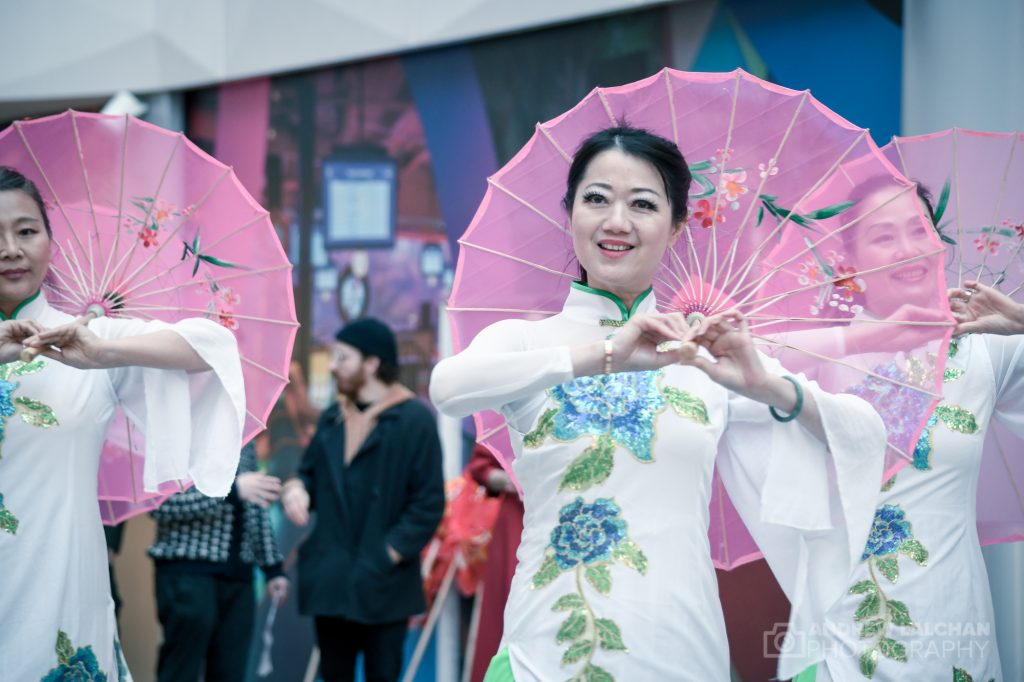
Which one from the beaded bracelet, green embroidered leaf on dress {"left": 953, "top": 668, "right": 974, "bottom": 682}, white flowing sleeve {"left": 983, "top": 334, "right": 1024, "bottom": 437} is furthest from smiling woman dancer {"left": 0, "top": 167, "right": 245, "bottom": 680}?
white flowing sleeve {"left": 983, "top": 334, "right": 1024, "bottom": 437}

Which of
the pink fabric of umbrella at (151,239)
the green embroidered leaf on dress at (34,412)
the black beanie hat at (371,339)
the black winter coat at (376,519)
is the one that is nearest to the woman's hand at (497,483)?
the black winter coat at (376,519)

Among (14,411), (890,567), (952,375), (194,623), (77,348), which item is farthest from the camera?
(194,623)

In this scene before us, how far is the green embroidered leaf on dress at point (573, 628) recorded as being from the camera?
6.24 feet

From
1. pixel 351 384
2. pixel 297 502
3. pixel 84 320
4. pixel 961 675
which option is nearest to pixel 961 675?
pixel 961 675

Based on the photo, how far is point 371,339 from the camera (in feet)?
13.9

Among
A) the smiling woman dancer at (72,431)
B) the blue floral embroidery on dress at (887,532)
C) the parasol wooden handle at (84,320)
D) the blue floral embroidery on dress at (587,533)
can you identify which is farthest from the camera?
the blue floral embroidery on dress at (887,532)

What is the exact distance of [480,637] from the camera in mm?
4285

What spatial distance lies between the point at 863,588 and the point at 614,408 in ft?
2.79

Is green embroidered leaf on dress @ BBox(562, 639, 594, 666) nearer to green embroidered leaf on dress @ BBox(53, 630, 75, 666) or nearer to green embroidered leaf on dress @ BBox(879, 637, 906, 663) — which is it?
green embroidered leaf on dress @ BBox(879, 637, 906, 663)

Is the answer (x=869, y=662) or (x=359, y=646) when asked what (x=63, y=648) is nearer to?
(x=869, y=662)

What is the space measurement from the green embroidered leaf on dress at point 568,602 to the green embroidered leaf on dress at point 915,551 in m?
0.94

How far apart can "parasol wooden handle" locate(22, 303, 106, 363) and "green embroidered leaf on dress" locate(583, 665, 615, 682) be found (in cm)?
122

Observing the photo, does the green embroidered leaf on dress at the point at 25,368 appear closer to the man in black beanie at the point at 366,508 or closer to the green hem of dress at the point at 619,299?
the green hem of dress at the point at 619,299

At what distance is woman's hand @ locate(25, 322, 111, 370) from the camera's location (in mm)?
2221
